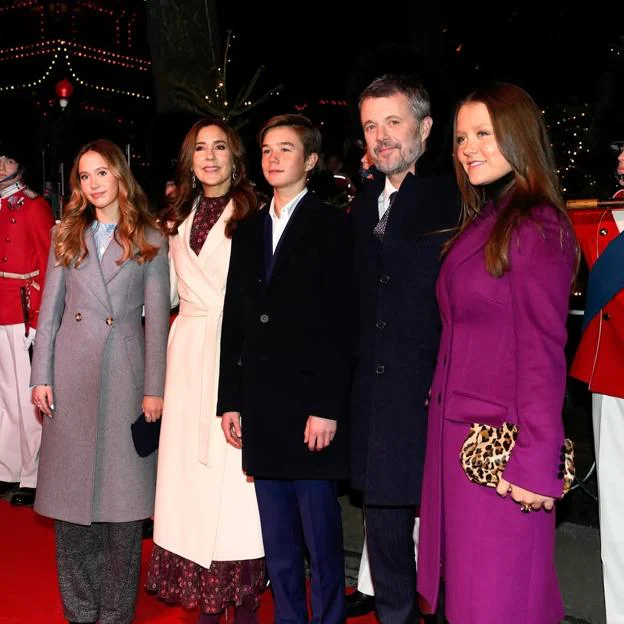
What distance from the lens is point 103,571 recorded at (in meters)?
4.09

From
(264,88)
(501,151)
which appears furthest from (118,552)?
(264,88)

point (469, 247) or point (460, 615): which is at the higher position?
point (469, 247)

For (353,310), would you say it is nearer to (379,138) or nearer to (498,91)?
(379,138)

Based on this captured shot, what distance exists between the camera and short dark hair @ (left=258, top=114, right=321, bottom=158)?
12.4 ft

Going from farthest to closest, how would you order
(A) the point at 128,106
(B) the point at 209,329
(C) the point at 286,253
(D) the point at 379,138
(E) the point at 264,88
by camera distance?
(A) the point at 128,106
(E) the point at 264,88
(B) the point at 209,329
(C) the point at 286,253
(D) the point at 379,138

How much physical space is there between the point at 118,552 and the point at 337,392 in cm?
123

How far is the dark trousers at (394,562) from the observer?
339 centimetres

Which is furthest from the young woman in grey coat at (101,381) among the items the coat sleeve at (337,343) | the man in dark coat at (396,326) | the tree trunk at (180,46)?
the tree trunk at (180,46)

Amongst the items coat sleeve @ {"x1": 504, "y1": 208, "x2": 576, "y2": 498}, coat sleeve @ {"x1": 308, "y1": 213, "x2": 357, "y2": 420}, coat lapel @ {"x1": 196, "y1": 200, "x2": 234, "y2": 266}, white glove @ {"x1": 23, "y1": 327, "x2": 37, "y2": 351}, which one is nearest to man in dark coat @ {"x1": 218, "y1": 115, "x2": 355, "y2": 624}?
coat sleeve @ {"x1": 308, "y1": 213, "x2": 357, "y2": 420}

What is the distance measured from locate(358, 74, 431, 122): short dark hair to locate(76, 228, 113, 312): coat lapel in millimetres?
1294

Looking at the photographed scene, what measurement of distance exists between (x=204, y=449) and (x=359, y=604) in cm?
92

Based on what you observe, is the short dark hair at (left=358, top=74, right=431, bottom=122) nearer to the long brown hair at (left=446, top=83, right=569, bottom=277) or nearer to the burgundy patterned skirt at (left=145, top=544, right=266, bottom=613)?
the long brown hair at (left=446, top=83, right=569, bottom=277)

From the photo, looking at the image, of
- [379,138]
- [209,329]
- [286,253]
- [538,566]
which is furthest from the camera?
[209,329]

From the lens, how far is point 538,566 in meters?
2.81
